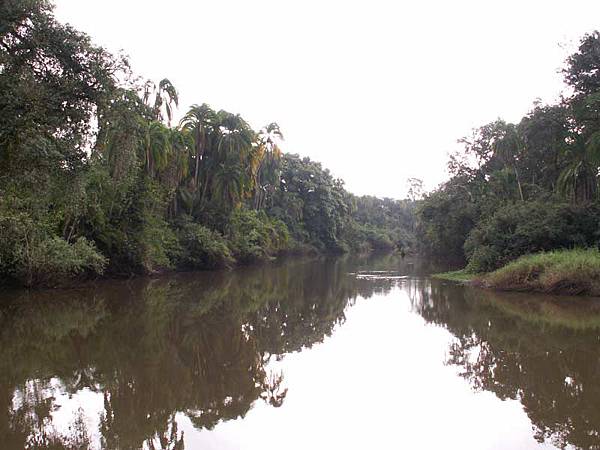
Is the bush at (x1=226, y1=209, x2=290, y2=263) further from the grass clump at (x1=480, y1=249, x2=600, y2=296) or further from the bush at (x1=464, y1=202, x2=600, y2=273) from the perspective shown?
the grass clump at (x1=480, y1=249, x2=600, y2=296)

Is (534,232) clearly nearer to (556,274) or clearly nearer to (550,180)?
(556,274)

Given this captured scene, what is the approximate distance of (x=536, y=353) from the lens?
1052 cm

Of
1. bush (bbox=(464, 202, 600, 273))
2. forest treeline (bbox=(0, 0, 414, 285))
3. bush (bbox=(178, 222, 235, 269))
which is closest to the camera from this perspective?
forest treeline (bbox=(0, 0, 414, 285))

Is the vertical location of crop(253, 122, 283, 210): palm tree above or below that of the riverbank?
above

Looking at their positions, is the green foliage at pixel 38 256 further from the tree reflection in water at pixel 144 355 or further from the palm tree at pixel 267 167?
the palm tree at pixel 267 167

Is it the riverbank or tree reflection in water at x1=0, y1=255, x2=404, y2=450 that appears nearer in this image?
tree reflection in water at x1=0, y1=255, x2=404, y2=450

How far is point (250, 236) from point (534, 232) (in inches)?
869

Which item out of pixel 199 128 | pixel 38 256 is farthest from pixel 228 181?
pixel 38 256

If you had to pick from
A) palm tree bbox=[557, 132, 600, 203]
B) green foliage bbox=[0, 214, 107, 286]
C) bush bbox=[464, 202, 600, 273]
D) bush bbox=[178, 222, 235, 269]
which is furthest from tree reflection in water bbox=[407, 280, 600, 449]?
→ bush bbox=[178, 222, 235, 269]

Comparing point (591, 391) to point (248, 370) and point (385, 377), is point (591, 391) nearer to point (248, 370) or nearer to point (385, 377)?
point (385, 377)

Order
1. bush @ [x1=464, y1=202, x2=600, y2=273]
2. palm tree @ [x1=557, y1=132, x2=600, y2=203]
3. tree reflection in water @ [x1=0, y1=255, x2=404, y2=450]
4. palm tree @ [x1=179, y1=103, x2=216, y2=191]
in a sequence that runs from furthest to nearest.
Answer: palm tree @ [x1=179, y1=103, x2=216, y2=191]
palm tree @ [x1=557, y1=132, x2=600, y2=203]
bush @ [x1=464, y1=202, x2=600, y2=273]
tree reflection in water @ [x1=0, y1=255, x2=404, y2=450]

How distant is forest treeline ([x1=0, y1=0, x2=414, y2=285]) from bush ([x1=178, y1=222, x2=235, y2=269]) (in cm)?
9

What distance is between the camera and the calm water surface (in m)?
6.29

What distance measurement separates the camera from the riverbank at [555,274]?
1781 cm
